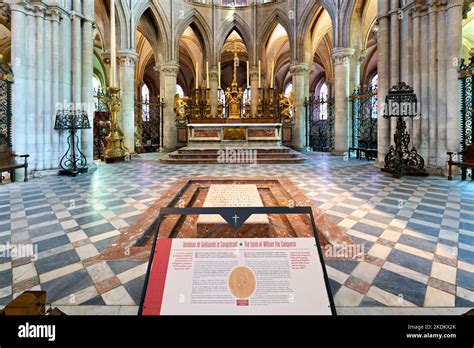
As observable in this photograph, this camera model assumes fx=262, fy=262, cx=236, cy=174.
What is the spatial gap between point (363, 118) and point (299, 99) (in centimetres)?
504

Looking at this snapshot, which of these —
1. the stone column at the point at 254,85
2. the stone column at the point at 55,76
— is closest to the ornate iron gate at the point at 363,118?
the stone column at the point at 254,85

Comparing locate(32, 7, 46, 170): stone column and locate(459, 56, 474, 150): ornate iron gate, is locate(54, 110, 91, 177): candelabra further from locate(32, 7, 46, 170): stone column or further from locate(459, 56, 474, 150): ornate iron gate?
locate(459, 56, 474, 150): ornate iron gate

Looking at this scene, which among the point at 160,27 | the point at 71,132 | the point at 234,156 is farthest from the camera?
the point at 160,27

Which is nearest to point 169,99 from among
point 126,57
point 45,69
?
point 126,57

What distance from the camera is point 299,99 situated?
1947 cm

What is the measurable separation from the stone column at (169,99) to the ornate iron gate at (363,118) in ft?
40.8

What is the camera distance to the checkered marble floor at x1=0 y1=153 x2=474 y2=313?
7.16ft

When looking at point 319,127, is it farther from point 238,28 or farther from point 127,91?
point 127,91

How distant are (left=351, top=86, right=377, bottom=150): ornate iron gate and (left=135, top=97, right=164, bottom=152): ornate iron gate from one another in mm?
13295

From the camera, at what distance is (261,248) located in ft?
4.91

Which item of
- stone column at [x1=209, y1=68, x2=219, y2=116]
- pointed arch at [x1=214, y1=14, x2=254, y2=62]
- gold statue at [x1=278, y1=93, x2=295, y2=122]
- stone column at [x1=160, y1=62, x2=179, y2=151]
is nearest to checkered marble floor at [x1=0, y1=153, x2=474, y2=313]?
gold statue at [x1=278, y1=93, x2=295, y2=122]

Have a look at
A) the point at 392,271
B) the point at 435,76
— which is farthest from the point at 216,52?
the point at 392,271

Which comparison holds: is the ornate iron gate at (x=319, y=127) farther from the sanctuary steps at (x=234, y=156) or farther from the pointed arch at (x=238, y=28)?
the sanctuary steps at (x=234, y=156)
